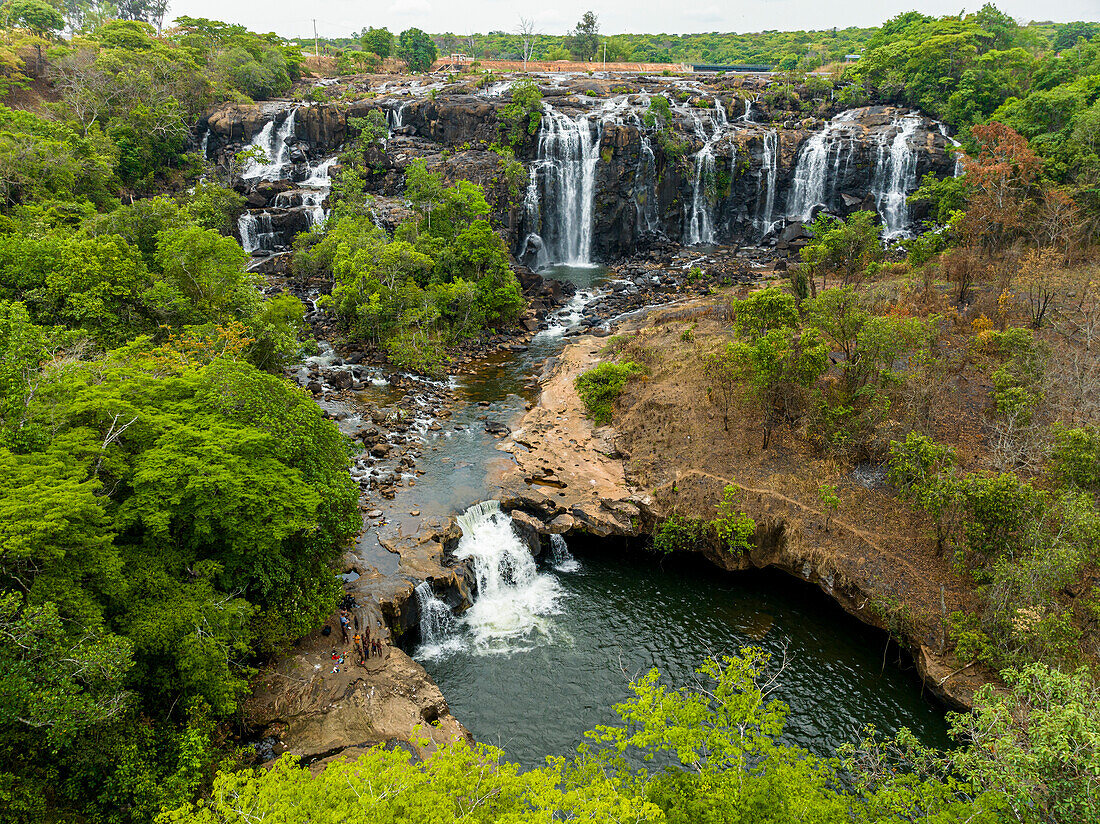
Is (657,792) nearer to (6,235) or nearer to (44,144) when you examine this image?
(6,235)

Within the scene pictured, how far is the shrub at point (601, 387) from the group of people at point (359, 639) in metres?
17.6

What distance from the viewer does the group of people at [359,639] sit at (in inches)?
757

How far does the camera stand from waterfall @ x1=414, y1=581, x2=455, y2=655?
2162 centimetres

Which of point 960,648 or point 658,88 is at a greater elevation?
point 658,88

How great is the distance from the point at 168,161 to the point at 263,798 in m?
68.8

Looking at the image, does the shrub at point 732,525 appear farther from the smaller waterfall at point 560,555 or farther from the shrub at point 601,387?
the shrub at point 601,387

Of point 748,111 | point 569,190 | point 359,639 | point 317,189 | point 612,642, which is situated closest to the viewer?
point 359,639

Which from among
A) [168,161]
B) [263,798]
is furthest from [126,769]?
[168,161]

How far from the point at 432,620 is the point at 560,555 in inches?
253

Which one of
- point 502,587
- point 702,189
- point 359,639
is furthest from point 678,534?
point 702,189

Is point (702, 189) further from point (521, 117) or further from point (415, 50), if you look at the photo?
point (415, 50)

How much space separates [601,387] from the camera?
112 feet

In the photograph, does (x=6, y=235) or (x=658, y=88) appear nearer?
(x=6, y=235)

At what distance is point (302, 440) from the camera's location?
773 inches
